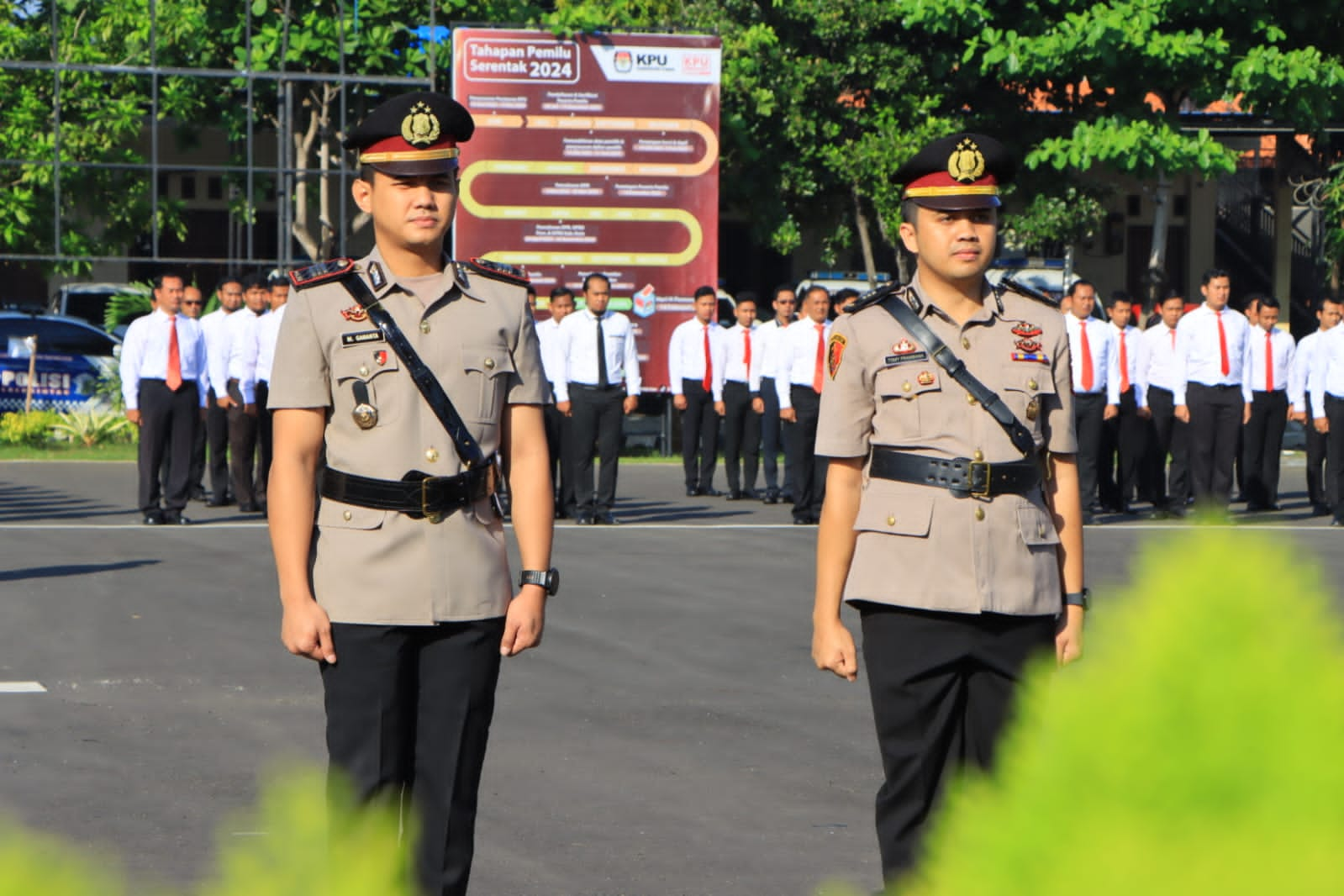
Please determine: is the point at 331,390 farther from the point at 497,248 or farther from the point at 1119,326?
the point at 497,248

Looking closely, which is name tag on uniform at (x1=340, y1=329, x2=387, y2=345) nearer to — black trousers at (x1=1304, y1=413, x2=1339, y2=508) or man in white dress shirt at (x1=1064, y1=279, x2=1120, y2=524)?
man in white dress shirt at (x1=1064, y1=279, x2=1120, y2=524)

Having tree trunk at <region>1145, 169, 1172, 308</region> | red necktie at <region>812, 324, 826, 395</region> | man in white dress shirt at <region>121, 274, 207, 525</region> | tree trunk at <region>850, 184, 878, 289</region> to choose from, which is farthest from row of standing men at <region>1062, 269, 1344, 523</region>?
tree trunk at <region>850, 184, 878, 289</region>

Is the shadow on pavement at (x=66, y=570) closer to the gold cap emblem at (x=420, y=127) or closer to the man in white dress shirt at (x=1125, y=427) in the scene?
the gold cap emblem at (x=420, y=127)

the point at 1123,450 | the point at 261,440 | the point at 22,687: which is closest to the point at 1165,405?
the point at 1123,450

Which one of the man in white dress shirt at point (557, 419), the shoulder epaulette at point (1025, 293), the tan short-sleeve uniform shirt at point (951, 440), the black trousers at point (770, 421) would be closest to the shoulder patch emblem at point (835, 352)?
the tan short-sleeve uniform shirt at point (951, 440)

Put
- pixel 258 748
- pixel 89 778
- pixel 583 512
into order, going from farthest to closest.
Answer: pixel 583 512 → pixel 258 748 → pixel 89 778

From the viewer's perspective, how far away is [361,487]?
13.3 feet

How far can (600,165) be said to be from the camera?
22953 mm

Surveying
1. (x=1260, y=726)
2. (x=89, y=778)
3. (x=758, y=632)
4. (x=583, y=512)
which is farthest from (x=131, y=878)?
(x=583, y=512)

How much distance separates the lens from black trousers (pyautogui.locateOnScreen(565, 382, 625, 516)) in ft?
54.0

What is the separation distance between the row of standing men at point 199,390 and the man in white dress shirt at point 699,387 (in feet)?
13.7

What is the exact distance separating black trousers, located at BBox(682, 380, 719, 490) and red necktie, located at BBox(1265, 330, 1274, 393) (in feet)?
16.9

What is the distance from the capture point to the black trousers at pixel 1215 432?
666 inches

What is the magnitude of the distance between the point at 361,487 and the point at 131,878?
123 inches
